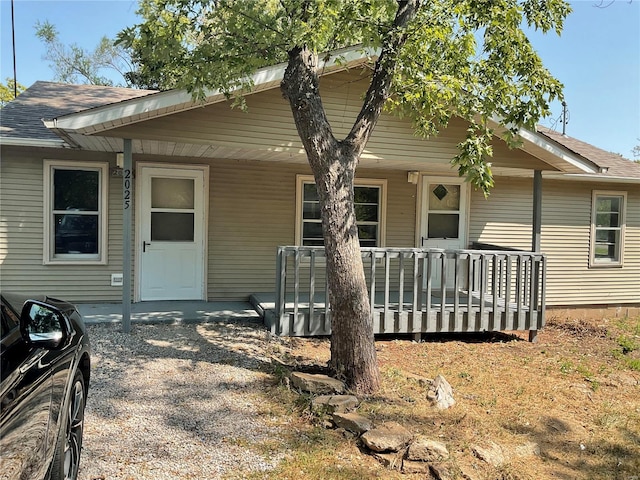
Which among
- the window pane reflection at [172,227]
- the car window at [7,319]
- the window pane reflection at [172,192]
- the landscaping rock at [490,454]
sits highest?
the window pane reflection at [172,192]

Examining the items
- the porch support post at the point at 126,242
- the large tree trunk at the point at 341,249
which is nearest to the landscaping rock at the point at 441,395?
the large tree trunk at the point at 341,249

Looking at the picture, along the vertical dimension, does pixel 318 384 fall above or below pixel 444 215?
below

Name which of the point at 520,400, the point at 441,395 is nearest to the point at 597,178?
the point at 520,400

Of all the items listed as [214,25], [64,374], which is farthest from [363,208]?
[64,374]

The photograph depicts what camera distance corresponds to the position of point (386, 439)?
3600mm

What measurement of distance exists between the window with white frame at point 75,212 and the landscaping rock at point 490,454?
618 cm

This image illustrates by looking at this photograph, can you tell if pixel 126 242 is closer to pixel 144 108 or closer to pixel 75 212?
pixel 144 108

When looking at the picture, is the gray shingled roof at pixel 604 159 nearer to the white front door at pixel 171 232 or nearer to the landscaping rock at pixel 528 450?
the white front door at pixel 171 232

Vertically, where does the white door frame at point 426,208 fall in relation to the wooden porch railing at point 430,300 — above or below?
above

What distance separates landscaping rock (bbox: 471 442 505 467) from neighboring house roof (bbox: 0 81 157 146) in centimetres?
517

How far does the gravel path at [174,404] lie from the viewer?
3.30 m

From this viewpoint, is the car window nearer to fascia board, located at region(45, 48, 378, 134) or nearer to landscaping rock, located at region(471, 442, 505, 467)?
landscaping rock, located at region(471, 442, 505, 467)

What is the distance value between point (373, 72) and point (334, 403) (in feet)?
11.5

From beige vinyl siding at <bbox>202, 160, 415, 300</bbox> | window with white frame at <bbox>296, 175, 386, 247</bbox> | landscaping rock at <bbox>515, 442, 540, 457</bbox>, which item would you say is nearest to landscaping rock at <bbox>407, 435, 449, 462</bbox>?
landscaping rock at <bbox>515, 442, 540, 457</bbox>
